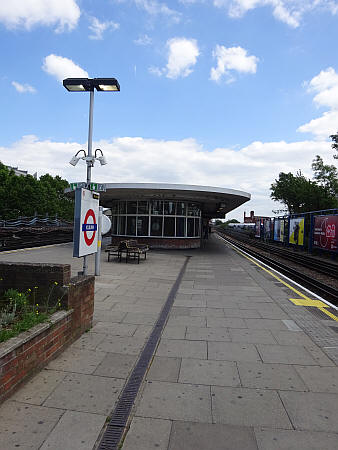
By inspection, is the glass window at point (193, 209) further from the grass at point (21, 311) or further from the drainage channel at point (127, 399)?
the grass at point (21, 311)

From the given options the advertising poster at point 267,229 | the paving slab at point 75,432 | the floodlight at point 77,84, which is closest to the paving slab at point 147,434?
the paving slab at point 75,432

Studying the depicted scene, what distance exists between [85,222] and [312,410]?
4.29m

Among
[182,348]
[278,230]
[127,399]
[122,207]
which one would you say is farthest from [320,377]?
[278,230]

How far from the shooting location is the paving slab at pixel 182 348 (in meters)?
4.05

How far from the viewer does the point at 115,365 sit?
144 inches

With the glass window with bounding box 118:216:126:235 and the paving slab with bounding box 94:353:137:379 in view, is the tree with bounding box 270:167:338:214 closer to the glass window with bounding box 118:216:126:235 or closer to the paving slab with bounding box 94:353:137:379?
the glass window with bounding box 118:216:126:235

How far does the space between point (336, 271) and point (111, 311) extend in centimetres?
1088

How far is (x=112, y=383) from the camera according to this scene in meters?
3.23

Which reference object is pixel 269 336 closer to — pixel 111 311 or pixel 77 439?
pixel 111 311

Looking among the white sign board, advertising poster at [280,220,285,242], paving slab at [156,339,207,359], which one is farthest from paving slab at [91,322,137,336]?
advertising poster at [280,220,285,242]

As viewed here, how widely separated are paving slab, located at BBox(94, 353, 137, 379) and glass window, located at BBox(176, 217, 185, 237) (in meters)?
A: 17.0

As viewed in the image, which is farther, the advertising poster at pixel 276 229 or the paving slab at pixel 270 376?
the advertising poster at pixel 276 229

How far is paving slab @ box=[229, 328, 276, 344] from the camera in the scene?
4598 mm

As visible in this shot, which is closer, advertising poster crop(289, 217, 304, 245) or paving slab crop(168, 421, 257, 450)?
paving slab crop(168, 421, 257, 450)
